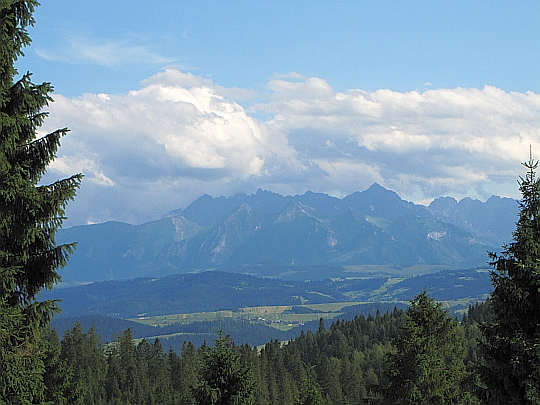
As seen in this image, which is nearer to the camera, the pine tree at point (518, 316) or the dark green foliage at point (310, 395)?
the pine tree at point (518, 316)

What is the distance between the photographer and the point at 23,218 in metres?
14.3

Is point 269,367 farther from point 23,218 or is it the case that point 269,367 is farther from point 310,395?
point 23,218

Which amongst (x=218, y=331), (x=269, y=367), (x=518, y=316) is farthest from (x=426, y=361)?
(x=269, y=367)

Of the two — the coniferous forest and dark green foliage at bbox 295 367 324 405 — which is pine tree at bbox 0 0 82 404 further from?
dark green foliage at bbox 295 367 324 405

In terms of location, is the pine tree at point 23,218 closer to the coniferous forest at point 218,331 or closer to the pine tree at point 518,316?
the coniferous forest at point 218,331

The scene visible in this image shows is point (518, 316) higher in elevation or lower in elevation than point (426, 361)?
higher

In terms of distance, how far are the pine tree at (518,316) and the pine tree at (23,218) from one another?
40.9ft

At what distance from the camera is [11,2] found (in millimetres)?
14617

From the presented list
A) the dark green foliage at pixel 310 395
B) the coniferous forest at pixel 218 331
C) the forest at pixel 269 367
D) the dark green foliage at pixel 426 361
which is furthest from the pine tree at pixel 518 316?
the dark green foliage at pixel 310 395

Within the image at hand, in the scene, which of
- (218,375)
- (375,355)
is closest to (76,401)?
(218,375)

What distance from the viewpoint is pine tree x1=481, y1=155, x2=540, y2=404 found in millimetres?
17859

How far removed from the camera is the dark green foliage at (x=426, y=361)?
80.0ft

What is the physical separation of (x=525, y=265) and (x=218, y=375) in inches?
541

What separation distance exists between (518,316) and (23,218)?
1406 cm
